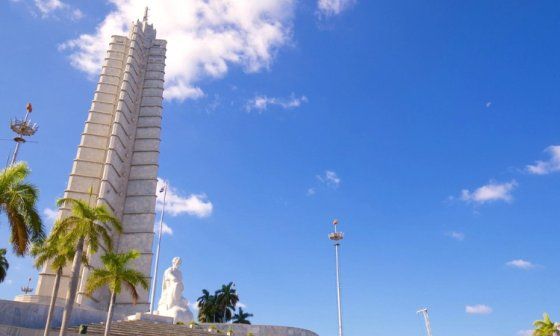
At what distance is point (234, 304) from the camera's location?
5050 cm

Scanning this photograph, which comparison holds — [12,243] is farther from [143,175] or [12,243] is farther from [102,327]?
[143,175]

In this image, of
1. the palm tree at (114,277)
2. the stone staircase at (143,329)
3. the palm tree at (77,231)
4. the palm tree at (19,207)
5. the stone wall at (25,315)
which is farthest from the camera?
the stone staircase at (143,329)

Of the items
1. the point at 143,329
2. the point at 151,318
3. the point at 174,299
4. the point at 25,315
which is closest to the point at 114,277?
the point at 143,329

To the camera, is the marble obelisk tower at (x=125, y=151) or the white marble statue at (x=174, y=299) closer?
the white marble statue at (x=174, y=299)

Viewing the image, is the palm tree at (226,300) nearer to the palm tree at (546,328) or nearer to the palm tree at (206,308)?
the palm tree at (206,308)

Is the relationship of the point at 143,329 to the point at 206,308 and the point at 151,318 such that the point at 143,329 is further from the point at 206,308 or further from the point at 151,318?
the point at 206,308

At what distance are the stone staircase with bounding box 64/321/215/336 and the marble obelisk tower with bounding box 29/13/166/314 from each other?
13631 mm

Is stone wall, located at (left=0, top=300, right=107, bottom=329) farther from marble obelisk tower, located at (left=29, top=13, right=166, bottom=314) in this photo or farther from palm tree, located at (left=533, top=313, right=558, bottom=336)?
palm tree, located at (left=533, top=313, right=558, bottom=336)

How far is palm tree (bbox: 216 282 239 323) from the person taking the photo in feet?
164

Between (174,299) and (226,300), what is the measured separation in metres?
17.6

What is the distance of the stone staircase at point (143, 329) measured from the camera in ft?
77.5

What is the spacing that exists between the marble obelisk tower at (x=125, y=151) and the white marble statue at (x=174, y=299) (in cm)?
780

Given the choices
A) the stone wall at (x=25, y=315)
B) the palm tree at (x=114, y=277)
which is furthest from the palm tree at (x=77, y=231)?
the stone wall at (x=25, y=315)

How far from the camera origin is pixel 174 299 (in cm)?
3325
